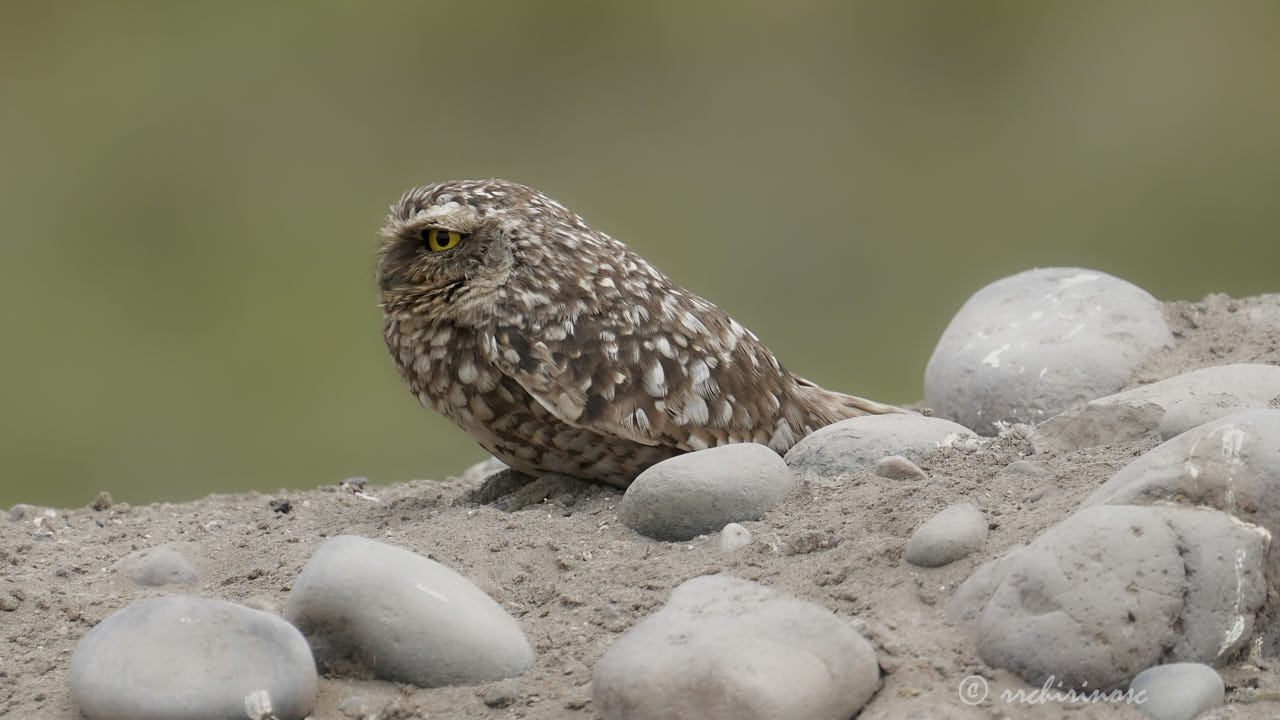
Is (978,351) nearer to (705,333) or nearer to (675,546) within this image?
(705,333)

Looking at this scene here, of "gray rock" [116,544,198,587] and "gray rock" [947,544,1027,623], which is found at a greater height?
"gray rock" [947,544,1027,623]

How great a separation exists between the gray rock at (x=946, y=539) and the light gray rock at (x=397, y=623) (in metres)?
0.79

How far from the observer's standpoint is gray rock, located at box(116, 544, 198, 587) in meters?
3.20

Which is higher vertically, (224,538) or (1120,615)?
(1120,615)

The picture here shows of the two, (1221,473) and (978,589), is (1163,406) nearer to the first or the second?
(1221,473)

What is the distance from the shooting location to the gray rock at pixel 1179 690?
212cm

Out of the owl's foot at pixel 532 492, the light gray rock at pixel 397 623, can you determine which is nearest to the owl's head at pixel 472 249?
the owl's foot at pixel 532 492

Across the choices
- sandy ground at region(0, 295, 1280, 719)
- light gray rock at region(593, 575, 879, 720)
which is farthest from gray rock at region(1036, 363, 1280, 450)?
light gray rock at region(593, 575, 879, 720)

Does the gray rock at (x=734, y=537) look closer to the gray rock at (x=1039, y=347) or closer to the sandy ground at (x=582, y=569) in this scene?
the sandy ground at (x=582, y=569)

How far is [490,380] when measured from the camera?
3.50 m

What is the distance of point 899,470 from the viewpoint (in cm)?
321

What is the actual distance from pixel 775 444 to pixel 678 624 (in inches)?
62.3

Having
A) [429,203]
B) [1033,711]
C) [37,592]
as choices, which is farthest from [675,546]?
[37,592]

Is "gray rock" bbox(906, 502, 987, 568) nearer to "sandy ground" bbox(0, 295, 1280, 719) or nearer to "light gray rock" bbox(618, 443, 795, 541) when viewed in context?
"sandy ground" bbox(0, 295, 1280, 719)
